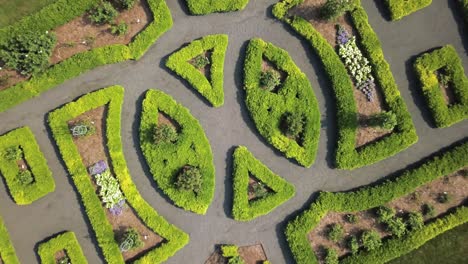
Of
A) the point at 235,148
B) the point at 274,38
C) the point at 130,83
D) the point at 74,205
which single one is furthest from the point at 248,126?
the point at 74,205

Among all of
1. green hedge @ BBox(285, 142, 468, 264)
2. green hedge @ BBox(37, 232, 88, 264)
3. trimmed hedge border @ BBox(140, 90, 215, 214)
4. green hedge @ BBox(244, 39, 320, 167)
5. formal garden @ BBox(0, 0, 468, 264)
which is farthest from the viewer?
green hedge @ BBox(37, 232, 88, 264)

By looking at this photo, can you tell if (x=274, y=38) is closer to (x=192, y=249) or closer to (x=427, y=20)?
(x=427, y=20)

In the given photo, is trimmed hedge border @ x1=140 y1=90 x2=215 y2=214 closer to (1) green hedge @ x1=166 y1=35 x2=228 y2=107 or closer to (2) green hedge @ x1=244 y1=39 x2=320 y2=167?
(1) green hedge @ x1=166 y1=35 x2=228 y2=107

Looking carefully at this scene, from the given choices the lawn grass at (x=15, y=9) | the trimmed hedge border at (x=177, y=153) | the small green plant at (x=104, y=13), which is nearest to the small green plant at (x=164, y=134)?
the trimmed hedge border at (x=177, y=153)

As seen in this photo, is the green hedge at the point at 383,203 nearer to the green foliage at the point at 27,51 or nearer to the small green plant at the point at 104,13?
the small green plant at the point at 104,13

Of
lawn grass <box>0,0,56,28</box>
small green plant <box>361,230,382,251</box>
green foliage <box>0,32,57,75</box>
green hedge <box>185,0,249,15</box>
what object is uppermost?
lawn grass <box>0,0,56,28</box>

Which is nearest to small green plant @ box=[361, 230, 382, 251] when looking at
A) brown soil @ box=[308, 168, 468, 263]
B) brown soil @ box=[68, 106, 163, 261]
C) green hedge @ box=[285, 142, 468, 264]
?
green hedge @ box=[285, 142, 468, 264]

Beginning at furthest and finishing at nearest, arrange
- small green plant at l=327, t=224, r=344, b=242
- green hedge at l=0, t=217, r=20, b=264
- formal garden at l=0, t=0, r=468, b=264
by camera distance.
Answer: green hedge at l=0, t=217, r=20, b=264, formal garden at l=0, t=0, r=468, b=264, small green plant at l=327, t=224, r=344, b=242
